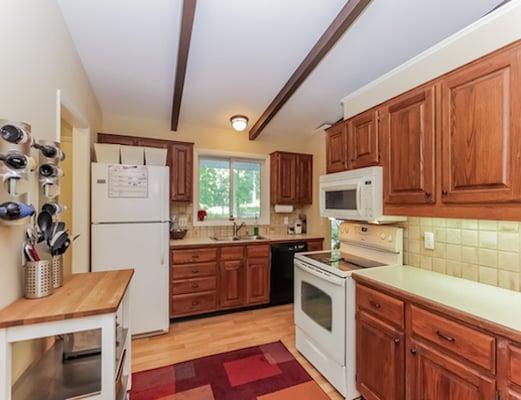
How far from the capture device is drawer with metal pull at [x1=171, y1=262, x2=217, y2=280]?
308 centimetres

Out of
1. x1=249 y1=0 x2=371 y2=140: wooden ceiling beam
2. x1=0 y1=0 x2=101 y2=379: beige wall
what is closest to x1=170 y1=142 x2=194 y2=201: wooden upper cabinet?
x1=249 y1=0 x2=371 y2=140: wooden ceiling beam

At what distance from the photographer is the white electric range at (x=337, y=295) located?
188 centimetres

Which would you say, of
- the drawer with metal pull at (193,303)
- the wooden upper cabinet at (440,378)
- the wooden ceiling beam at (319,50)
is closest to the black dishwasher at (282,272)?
the drawer with metal pull at (193,303)

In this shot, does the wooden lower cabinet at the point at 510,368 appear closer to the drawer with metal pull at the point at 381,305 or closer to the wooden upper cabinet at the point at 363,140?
the drawer with metal pull at the point at 381,305

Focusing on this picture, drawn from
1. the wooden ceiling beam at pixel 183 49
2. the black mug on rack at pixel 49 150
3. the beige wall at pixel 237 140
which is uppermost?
the wooden ceiling beam at pixel 183 49

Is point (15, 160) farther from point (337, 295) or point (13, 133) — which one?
point (337, 295)

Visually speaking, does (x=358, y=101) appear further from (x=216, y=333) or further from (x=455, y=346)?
(x=216, y=333)

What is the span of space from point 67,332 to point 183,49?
7.30ft

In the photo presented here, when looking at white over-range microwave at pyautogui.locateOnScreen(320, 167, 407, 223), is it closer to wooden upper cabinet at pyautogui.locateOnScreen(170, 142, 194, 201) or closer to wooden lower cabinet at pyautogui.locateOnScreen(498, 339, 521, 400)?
wooden lower cabinet at pyautogui.locateOnScreen(498, 339, 521, 400)

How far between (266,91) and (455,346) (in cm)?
293

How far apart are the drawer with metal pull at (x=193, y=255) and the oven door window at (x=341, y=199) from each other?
1.59 m

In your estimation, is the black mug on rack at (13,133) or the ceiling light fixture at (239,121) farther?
the ceiling light fixture at (239,121)

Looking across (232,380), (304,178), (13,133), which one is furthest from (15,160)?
(304,178)

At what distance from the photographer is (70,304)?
123 centimetres
